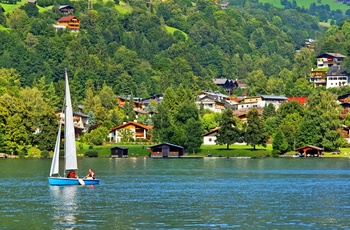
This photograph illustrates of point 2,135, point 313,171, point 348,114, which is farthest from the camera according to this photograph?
point 348,114

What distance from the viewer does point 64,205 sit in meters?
73.2

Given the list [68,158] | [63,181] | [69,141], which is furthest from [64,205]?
[69,141]

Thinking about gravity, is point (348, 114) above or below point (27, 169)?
above

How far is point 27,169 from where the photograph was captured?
4685 inches

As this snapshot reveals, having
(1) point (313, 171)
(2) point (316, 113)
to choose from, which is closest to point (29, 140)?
(2) point (316, 113)

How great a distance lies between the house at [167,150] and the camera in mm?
160000

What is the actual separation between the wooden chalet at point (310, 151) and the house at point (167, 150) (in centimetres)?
1908

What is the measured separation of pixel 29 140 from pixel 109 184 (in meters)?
67.0

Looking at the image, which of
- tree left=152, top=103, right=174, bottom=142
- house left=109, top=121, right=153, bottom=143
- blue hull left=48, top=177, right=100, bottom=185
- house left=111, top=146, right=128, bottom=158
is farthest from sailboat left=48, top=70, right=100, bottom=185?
house left=109, top=121, right=153, bottom=143

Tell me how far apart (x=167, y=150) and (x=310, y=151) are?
23060mm

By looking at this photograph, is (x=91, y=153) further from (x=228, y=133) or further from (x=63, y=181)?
(x=63, y=181)

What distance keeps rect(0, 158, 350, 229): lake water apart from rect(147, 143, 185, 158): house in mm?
36305

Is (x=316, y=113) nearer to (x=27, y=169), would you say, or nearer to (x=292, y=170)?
(x=292, y=170)

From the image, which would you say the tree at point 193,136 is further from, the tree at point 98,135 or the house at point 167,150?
the tree at point 98,135
